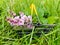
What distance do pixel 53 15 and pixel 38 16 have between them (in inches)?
4.5

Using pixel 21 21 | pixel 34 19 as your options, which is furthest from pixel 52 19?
pixel 21 21

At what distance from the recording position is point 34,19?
5.20ft

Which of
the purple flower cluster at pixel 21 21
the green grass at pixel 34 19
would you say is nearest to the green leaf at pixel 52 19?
the green grass at pixel 34 19

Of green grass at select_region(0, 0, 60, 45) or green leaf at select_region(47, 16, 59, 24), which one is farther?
green leaf at select_region(47, 16, 59, 24)

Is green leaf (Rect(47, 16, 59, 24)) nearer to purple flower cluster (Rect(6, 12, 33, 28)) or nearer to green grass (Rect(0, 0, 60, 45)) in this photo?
green grass (Rect(0, 0, 60, 45))

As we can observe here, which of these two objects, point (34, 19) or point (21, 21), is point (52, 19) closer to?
point (34, 19)

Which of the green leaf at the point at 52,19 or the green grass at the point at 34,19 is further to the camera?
the green leaf at the point at 52,19

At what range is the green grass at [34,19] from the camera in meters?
1.42

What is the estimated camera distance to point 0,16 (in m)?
1.67

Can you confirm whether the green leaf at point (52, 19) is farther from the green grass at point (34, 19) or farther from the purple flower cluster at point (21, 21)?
the purple flower cluster at point (21, 21)

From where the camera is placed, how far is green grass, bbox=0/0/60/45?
1.42m

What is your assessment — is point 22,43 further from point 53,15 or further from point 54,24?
point 53,15

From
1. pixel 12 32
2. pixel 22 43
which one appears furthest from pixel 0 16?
pixel 22 43

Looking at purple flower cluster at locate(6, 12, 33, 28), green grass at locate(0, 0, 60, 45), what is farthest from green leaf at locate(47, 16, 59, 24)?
purple flower cluster at locate(6, 12, 33, 28)
